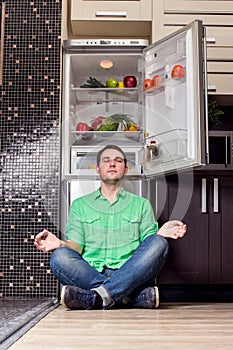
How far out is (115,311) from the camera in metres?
2.63

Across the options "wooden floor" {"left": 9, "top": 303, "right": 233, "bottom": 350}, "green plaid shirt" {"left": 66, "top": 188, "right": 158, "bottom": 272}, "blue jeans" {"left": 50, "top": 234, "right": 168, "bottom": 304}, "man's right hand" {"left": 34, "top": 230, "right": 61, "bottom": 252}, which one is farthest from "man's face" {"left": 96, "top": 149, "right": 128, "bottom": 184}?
"wooden floor" {"left": 9, "top": 303, "right": 233, "bottom": 350}

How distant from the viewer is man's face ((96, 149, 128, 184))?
3.13 m

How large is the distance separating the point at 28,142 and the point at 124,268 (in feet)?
3.77

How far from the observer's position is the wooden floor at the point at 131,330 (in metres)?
1.64

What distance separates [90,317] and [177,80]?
137cm

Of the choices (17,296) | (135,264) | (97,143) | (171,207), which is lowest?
(17,296)

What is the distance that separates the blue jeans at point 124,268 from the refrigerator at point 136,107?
0.48 m

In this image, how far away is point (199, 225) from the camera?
3531 millimetres

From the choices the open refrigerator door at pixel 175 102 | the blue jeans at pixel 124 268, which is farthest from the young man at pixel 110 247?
the open refrigerator door at pixel 175 102

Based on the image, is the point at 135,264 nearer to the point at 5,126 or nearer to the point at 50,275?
the point at 50,275

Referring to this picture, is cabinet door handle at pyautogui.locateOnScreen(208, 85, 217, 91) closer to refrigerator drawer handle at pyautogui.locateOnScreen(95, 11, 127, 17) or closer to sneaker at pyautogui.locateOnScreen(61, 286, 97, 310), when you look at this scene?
refrigerator drawer handle at pyautogui.locateOnScreen(95, 11, 127, 17)

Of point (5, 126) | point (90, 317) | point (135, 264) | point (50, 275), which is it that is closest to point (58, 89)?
point (5, 126)

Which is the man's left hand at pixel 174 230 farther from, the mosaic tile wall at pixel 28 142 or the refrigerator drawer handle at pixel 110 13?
the refrigerator drawer handle at pixel 110 13

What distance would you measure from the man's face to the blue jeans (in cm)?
40
